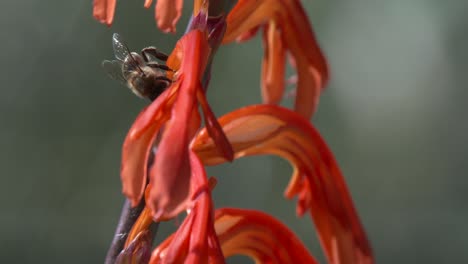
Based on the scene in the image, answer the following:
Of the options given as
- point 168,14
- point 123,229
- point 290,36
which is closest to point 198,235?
point 123,229

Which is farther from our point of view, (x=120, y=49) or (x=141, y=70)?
(x=120, y=49)

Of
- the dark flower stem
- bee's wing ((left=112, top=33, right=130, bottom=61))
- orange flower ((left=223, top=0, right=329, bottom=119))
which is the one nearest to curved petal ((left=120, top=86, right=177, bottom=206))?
the dark flower stem

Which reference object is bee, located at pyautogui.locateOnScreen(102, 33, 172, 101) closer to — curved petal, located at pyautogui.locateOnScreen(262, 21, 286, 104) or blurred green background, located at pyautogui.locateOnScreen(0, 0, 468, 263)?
curved petal, located at pyautogui.locateOnScreen(262, 21, 286, 104)

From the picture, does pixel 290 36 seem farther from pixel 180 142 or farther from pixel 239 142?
pixel 180 142

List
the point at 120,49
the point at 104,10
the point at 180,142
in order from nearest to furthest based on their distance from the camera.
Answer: the point at 180,142, the point at 104,10, the point at 120,49

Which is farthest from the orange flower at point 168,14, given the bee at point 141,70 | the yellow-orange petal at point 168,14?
the bee at point 141,70

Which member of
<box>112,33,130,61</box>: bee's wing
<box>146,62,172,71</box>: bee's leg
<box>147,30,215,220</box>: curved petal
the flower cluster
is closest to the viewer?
<box>147,30,215,220</box>: curved petal
